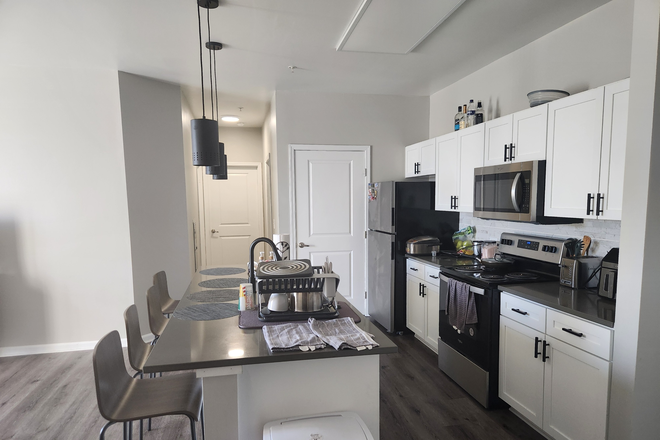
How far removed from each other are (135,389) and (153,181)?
251cm

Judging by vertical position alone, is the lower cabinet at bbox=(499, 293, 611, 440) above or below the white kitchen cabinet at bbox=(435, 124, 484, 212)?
below

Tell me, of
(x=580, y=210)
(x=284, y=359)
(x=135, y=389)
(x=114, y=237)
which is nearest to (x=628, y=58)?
(x=580, y=210)

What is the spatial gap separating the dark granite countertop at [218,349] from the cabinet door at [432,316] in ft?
5.44

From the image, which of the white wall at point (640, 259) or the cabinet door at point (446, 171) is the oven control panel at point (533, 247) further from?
the white wall at point (640, 259)

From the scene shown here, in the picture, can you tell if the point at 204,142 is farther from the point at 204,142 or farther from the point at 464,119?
the point at 464,119

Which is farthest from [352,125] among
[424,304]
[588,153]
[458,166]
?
[588,153]

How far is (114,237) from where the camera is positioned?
3.72 metres

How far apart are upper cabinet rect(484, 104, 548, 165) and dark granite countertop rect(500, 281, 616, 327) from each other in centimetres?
86

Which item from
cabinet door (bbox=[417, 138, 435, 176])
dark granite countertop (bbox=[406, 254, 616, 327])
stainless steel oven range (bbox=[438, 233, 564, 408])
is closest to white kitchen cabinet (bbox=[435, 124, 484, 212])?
cabinet door (bbox=[417, 138, 435, 176])

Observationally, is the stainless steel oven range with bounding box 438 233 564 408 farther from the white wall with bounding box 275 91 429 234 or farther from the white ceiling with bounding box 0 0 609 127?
the white wall with bounding box 275 91 429 234

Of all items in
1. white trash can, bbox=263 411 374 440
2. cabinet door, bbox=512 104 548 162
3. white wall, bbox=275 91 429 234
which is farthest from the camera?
white wall, bbox=275 91 429 234

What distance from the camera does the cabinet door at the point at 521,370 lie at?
7.37 feet

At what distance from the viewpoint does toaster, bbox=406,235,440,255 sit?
383 cm

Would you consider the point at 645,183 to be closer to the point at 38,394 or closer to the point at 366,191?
the point at 366,191
